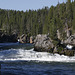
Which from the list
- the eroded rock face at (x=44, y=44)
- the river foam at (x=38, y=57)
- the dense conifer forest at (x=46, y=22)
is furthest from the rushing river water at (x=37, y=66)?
the dense conifer forest at (x=46, y=22)

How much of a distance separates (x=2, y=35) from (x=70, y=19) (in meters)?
43.2

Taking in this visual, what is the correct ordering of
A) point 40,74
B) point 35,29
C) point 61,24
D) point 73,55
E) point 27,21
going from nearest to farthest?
point 40,74 < point 73,55 < point 61,24 < point 35,29 < point 27,21

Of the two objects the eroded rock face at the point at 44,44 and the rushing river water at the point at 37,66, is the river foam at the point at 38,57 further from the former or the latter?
the eroded rock face at the point at 44,44

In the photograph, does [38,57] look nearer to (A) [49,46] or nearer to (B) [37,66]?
(B) [37,66]

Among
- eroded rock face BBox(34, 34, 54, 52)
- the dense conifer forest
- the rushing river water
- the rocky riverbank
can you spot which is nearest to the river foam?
the rushing river water

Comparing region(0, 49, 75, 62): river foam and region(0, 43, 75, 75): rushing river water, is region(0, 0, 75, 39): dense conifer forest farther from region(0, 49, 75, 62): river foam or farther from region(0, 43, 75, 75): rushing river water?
region(0, 43, 75, 75): rushing river water

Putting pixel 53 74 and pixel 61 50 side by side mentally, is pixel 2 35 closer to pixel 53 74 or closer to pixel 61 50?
pixel 61 50

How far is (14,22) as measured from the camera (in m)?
148

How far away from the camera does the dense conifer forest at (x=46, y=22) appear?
9138 centimetres

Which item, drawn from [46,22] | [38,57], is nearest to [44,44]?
[38,57]

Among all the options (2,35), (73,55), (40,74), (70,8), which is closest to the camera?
(40,74)

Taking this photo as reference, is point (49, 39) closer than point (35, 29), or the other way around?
point (49, 39)

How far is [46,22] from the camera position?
116 metres

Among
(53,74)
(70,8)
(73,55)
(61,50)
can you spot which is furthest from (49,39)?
(70,8)
